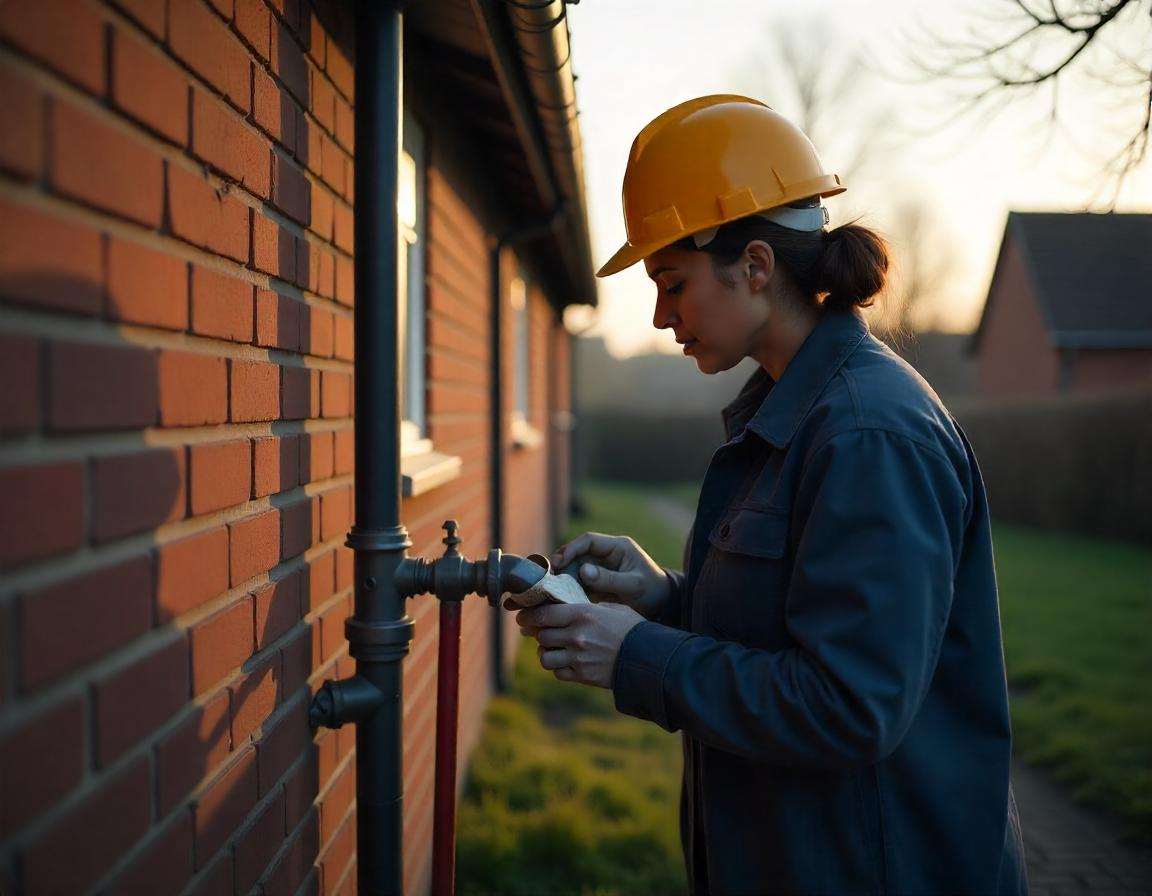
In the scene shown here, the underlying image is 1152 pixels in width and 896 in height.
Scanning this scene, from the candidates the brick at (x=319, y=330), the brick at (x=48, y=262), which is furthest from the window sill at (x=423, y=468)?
the brick at (x=48, y=262)

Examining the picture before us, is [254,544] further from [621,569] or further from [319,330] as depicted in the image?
[621,569]

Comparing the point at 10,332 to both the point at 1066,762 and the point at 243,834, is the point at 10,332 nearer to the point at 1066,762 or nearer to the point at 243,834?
the point at 243,834

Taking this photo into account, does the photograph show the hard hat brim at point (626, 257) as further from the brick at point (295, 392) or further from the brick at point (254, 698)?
the brick at point (254, 698)

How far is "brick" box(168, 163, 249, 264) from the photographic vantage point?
1.25m

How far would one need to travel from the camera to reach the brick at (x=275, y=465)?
1590mm

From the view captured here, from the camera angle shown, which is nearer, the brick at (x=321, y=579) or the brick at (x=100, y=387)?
the brick at (x=100, y=387)

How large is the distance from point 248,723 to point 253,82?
3.51ft

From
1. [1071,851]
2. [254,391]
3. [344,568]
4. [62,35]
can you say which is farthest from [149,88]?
[1071,851]

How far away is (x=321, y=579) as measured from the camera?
6.72 ft

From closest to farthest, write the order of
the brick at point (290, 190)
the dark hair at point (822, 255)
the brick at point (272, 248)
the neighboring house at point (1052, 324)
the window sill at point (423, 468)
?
the brick at point (272, 248) < the brick at point (290, 190) < the dark hair at point (822, 255) < the window sill at point (423, 468) < the neighboring house at point (1052, 324)

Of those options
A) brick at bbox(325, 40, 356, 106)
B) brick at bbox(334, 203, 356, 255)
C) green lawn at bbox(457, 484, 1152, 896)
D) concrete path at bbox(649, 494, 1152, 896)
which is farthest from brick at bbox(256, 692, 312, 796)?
concrete path at bbox(649, 494, 1152, 896)

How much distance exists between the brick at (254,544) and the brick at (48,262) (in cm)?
52

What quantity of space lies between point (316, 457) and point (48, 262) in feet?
3.50

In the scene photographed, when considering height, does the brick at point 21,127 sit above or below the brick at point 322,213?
below
